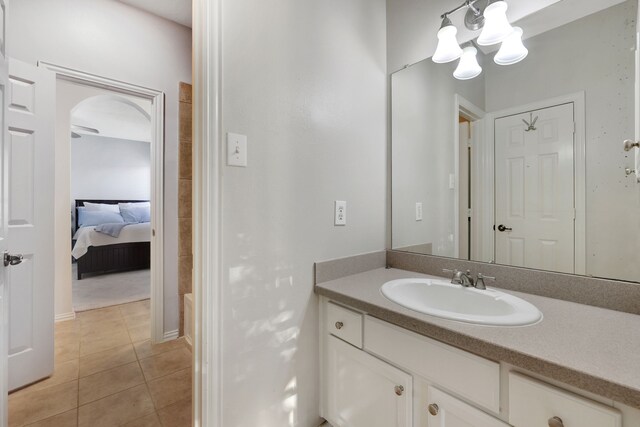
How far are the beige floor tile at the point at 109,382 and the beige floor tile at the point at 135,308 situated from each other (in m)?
1.09

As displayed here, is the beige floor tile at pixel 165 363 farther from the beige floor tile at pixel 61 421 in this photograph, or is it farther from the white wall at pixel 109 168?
the white wall at pixel 109 168

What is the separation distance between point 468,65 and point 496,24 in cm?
19

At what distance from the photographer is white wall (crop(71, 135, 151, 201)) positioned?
566 cm

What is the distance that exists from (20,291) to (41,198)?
1.87 ft

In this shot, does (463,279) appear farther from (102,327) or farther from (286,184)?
(102,327)

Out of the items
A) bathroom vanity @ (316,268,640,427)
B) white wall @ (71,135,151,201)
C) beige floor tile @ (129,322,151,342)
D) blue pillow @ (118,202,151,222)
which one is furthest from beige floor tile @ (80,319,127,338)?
white wall @ (71,135,151,201)

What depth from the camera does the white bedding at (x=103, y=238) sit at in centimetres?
397

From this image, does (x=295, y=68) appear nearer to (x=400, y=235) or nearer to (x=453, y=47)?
(x=453, y=47)

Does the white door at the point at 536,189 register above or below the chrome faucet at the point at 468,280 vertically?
above

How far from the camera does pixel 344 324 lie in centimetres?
116

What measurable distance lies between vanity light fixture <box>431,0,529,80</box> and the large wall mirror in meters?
0.03

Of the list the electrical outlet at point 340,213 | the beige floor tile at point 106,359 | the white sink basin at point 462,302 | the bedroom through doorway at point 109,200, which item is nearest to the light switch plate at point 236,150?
the electrical outlet at point 340,213

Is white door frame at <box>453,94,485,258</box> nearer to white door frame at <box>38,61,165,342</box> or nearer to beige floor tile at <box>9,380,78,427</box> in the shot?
white door frame at <box>38,61,165,342</box>

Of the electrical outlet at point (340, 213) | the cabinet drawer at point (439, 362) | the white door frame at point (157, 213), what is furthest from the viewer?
the white door frame at point (157, 213)
